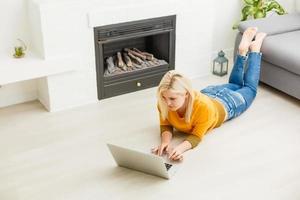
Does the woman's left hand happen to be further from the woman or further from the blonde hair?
the blonde hair

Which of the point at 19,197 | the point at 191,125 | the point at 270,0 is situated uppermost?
the point at 270,0

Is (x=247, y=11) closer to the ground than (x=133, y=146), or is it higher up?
higher up

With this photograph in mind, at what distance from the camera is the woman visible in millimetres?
2566

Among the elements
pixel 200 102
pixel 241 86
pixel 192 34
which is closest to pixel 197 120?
pixel 200 102

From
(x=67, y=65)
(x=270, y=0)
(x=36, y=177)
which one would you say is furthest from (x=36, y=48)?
(x=270, y=0)

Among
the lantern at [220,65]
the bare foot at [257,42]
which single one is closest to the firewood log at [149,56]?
the lantern at [220,65]

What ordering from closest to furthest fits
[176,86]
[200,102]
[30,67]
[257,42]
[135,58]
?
[176,86] < [200,102] < [30,67] < [257,42] < [135,58]

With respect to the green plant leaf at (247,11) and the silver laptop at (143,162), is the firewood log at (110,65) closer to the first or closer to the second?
the silver laptop at (143,162)

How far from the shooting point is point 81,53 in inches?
125

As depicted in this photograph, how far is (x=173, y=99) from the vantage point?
2.56 metres

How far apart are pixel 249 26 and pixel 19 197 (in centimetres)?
222

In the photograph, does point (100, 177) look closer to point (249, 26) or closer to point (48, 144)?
point (48, 144)

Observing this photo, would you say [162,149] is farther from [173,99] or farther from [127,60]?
[127,60]

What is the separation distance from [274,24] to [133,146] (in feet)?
5.51
